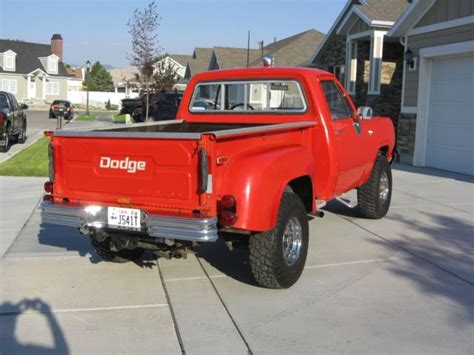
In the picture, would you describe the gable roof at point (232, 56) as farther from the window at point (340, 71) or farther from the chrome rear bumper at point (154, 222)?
the chrome rear bumper at point (154, 222)

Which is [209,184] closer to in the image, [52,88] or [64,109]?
[64,109]

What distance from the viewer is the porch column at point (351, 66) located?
19.0 meters

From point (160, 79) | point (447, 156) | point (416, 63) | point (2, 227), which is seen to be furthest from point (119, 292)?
point (160, 79)

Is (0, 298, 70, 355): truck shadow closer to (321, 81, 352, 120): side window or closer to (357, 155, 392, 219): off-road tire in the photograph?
(321, 81, 352, 120): side window

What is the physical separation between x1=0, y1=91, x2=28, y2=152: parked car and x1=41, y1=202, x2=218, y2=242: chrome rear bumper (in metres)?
11.0

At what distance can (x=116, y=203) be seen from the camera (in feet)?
15.1

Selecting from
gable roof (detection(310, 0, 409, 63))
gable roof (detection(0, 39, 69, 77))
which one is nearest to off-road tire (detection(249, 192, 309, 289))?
gable roof (detection(310, 0, 409, 63))

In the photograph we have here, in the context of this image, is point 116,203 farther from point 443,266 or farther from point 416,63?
point 416,63

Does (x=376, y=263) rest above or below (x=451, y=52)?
below

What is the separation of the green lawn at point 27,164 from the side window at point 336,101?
6961 mm

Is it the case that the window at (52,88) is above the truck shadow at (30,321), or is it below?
above

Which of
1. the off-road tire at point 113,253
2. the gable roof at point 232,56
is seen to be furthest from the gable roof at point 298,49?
the off-road tire at point 113,253

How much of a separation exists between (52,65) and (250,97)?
194 feet

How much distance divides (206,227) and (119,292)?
4.35 feet
